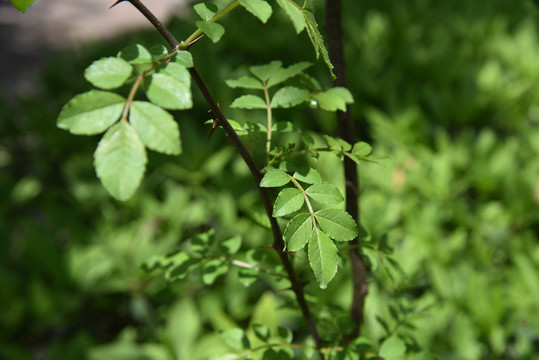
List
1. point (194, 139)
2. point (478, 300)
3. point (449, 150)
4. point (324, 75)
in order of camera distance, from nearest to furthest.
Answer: point (478, 300)
point (449, 150)
point (194, 139)
point (324, 75)

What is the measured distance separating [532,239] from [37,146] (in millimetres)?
2417

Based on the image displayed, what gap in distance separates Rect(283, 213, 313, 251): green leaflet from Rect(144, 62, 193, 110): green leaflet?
6.7 inches

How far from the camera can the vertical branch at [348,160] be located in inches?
27.7

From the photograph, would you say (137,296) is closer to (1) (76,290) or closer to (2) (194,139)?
(1) (76,290)

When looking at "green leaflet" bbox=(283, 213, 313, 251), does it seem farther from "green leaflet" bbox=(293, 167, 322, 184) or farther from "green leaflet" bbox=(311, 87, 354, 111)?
"green leaflet" bbox=(311, 87, 354, 111)

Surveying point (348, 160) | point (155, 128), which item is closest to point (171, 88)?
point (155, 128)

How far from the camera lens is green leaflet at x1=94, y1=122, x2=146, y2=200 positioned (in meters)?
0.39

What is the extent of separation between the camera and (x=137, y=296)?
1.65 metres

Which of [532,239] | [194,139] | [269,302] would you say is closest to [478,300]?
[532,239]

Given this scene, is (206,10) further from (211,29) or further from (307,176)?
(307,176)

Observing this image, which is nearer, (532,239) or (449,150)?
(532,239)

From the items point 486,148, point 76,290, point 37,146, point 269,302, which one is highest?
point 37,146

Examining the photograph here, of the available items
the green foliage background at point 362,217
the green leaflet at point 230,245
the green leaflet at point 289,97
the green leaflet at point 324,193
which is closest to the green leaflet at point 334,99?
the green leaflet at point 289,97

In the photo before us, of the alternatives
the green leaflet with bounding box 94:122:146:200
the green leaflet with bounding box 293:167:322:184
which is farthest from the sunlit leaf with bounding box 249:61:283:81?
the green leaflet with bounding box 94:122:146:200
